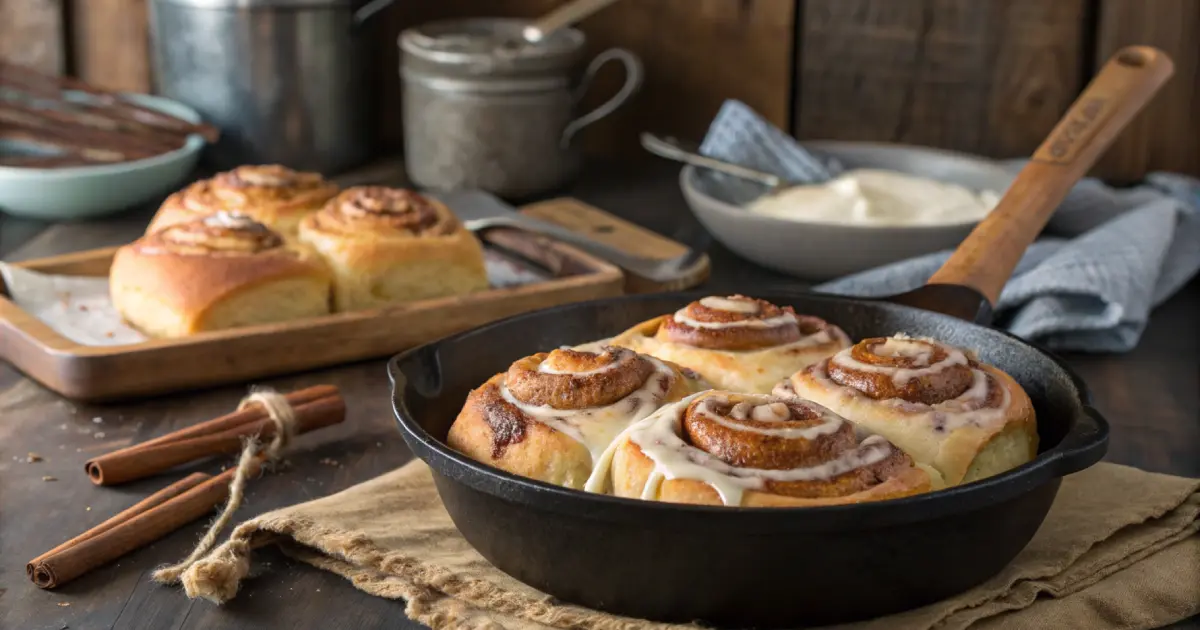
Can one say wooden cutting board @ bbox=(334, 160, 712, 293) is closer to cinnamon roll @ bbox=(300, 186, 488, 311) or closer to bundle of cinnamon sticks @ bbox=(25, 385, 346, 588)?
cinnamon roll @ bbox=(300, 186, 488, 311)

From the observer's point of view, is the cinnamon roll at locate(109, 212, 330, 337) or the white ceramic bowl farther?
the white ceramic bowl

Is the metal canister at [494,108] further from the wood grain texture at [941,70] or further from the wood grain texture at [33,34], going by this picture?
the wood grain texture at [33,34]

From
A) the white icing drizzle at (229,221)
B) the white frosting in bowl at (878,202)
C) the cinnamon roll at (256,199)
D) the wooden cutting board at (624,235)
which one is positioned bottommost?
the wooden cutting board at (624,235)

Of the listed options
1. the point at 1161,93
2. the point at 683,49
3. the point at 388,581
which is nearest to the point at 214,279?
the point at 388,581

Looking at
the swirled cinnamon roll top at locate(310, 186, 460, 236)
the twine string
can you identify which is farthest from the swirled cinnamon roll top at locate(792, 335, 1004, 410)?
the swirled cinnamon roll top at locate(310, 186, 460, 236)

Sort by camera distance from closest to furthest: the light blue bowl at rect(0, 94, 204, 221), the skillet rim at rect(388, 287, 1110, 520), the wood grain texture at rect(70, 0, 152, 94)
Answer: the skillet rim at rect(388, 287, 1110, 520) → the light blue bowl at rect(0, 94, 204, 221) → the wood grain texture at rect(70, 0, 152, 94)

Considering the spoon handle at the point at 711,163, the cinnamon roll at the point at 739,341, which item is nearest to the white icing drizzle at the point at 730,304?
the cinnamon roll at the point at 739,341
